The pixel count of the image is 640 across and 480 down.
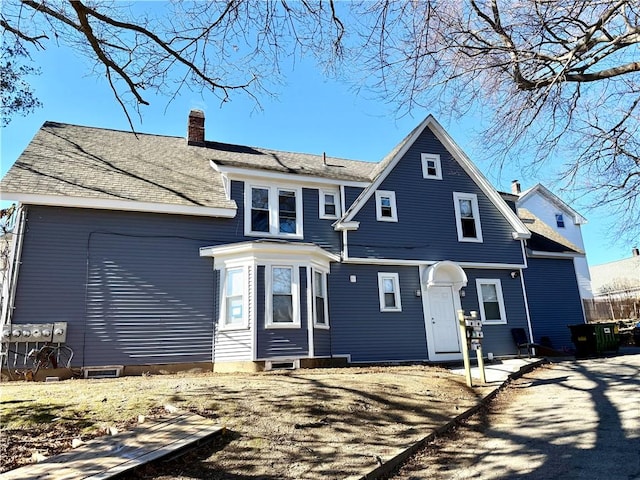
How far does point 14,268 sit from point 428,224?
11.7 metres

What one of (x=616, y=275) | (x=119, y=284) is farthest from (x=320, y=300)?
(x=616, y=275)

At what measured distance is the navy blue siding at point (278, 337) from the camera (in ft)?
37.0

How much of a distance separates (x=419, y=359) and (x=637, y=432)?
7.86 meters

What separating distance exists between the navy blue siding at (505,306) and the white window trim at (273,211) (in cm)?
591

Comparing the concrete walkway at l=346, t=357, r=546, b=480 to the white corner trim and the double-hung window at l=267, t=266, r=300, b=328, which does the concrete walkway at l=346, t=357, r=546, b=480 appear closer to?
the double-hung window at l=267, t=266, r=300, b=328

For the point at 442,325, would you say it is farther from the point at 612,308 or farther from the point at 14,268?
the point at 612,308

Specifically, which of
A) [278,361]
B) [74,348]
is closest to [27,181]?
[74,348]

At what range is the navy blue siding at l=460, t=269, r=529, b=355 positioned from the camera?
14250 mm

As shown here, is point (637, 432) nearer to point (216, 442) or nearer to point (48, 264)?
point (216, 442)

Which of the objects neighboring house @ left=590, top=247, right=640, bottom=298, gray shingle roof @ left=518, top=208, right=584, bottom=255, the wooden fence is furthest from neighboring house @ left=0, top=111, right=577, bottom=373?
neighboring house @ left=590, top=247, right=640, bottom=298

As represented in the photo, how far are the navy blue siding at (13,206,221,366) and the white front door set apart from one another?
22.3 feet

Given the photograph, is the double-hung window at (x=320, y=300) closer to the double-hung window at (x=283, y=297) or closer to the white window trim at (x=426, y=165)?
the double-hung window at (x=283, y=297)

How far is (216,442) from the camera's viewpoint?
523 cm

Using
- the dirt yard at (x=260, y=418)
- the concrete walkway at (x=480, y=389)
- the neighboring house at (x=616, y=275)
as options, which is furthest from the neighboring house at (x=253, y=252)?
the neighboring house at (x=616, y=275)
